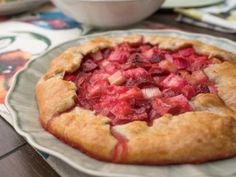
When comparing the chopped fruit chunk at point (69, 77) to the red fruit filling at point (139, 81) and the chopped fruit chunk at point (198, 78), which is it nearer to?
the red fruit filling at point (139, 81)

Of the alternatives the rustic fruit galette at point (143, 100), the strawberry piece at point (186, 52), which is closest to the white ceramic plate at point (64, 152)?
the rustic fruit galette at point (143, 100)

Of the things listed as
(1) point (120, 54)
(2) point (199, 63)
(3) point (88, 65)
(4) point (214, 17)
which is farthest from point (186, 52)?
(4) point (214, 17)

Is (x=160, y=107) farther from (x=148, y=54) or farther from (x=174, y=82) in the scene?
(x=148, y=54)

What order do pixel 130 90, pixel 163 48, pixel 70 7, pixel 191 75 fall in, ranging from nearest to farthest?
1. pixel 130 90
2. pixel 191 75
3. pixel 163 48
4. pixel 70 7

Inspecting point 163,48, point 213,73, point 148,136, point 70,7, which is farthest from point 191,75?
point 70,7

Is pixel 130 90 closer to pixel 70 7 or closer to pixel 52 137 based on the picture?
pixel 52 137

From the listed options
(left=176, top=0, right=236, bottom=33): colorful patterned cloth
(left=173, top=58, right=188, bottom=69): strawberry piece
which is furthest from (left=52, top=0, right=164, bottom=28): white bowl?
(left=173, top=58, right=188, bottom=69): strawberry piece

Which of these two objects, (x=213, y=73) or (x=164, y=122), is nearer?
(x=164, y=122)
